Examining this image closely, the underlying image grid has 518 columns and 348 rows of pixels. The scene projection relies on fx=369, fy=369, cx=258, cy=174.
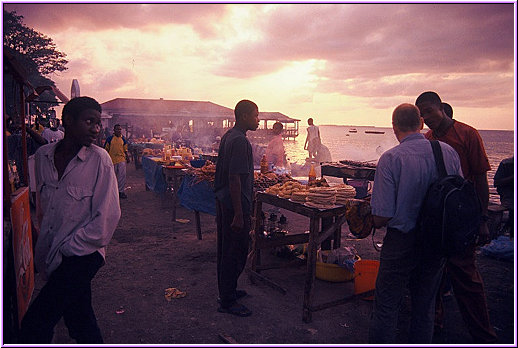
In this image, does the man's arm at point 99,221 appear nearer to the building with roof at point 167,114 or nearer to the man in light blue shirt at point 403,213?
the man in light blue shirt at point 403,213

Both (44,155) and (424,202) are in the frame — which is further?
(424,202)

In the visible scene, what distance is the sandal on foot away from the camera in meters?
4.25

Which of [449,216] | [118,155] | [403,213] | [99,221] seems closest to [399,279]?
[403,213]

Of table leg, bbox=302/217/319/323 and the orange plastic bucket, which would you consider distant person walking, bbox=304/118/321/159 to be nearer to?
the orange plastic bucket

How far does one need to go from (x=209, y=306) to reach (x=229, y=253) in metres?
0.81

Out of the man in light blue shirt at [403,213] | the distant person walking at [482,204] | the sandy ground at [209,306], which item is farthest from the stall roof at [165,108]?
the man in light blue shirt at [403,213]

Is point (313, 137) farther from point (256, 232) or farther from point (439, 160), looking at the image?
point (439, 160)

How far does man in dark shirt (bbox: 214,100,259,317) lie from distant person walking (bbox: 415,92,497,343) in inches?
74.9

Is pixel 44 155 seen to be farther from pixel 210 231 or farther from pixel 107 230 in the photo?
pixel 210 231

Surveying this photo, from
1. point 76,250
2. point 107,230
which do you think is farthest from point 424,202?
point 76,250

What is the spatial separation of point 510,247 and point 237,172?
5264 millimetres

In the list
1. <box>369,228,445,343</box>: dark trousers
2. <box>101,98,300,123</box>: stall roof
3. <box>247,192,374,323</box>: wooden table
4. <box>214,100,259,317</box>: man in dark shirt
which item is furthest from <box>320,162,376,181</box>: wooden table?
<box>101,98,300,123</box>: stall roof

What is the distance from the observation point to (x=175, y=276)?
5.45m

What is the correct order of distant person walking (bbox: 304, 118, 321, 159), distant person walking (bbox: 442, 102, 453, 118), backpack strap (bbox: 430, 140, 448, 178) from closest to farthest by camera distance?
backpack strap (bbox: 430, 140, 448, 178) → distant person walking (bbox: 442, 102, 453, 118) → distant person walking (bbox: 304, 118, 321, 159)
